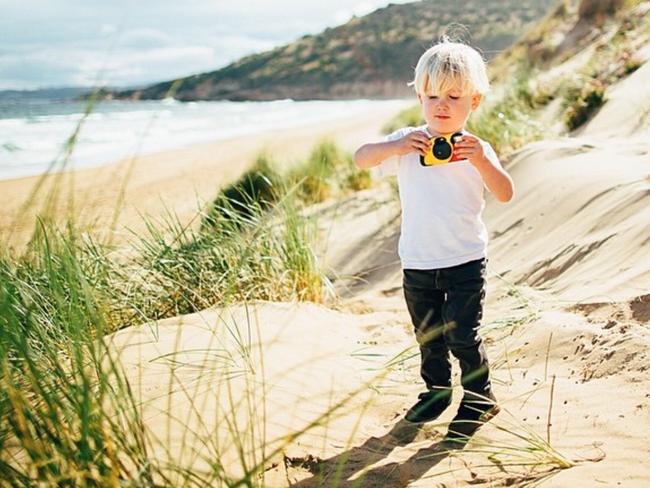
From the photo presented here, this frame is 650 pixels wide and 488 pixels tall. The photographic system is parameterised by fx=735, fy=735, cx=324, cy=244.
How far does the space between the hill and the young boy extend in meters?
46.6

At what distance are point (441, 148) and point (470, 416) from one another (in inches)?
35.7

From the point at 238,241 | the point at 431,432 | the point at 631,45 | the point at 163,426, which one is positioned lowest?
the point at 431,432

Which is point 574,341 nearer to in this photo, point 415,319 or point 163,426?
point 415,319

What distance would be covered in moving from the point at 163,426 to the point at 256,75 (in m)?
63.7

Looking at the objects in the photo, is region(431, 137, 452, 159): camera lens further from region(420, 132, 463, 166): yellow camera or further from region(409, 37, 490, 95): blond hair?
region(409, 37, 490, 95): blond hair

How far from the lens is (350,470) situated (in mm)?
2234

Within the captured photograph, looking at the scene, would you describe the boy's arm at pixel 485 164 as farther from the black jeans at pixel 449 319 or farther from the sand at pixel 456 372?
the sand at pixel 456 372

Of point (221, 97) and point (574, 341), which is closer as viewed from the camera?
point (574, 341)

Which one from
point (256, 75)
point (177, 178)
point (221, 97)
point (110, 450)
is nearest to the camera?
Result: point (110, 450)

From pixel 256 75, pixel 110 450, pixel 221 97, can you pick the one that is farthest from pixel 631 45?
pixel 256 75

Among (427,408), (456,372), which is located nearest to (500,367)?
(456,372)

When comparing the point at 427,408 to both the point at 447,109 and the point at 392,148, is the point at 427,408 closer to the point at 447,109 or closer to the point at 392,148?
the point at 392,148

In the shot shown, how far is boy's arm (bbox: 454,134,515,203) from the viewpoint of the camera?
96.7 inches

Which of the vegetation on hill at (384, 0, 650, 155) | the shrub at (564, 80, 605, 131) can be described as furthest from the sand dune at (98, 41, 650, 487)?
the shrub at (564, 80, 605, 131)
